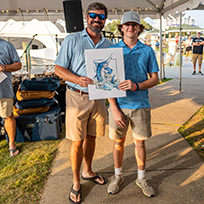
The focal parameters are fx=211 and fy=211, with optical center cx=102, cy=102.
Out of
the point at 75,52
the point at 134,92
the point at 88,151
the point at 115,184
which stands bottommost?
the point at 115,184

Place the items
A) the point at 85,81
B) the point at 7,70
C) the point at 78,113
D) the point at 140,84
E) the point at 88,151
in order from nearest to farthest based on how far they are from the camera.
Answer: the point at 85,81
the point at 140,84
the point at 78,113
the point at 88,151
the point at 7,70

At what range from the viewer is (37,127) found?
350 cm

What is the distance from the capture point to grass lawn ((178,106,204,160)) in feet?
10.1

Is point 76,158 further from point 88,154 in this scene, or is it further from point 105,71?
point 105,71

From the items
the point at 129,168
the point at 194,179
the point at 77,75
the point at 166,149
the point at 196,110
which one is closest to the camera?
the point at 77,75

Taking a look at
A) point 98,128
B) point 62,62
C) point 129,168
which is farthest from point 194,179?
point 62,62

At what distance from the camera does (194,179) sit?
2.31 metres

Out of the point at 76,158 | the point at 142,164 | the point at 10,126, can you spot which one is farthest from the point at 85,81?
the point at 10,126

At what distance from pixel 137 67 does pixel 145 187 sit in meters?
1.17

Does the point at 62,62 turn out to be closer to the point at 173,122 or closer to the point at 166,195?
the point at 166,195

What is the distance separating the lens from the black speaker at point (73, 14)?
538 cm

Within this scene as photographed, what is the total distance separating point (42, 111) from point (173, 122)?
2.46 metres

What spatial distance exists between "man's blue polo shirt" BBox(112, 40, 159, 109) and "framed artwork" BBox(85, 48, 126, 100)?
0.47 feet

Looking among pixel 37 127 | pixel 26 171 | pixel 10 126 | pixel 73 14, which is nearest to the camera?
pixel 26 171
